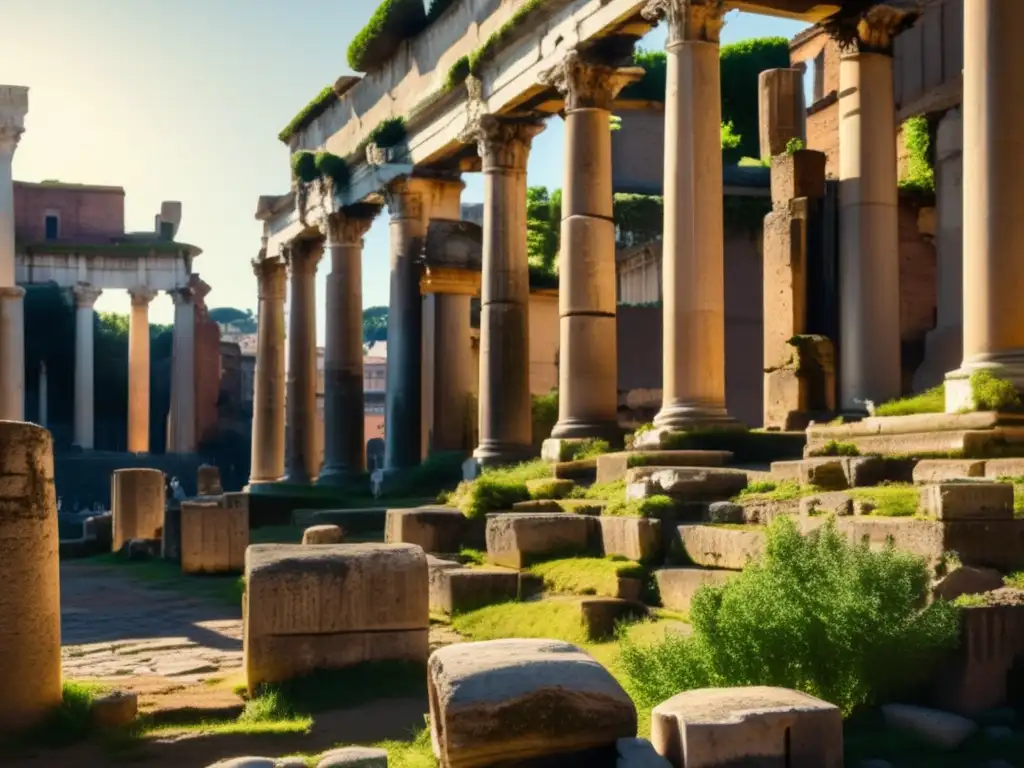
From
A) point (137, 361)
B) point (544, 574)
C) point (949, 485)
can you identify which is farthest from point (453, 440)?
point (137, 361)

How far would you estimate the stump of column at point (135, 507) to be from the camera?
782 inches

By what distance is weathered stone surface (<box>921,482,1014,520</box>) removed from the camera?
7504 mm

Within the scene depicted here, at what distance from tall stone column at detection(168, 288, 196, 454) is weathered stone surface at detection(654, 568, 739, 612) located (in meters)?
39.2

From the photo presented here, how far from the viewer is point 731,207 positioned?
22.9 meters

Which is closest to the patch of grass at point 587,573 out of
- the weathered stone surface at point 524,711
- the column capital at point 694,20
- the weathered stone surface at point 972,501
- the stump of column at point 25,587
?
the weathered stone surface at point 972,501

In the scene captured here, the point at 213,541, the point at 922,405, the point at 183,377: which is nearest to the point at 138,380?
the point at 183,377

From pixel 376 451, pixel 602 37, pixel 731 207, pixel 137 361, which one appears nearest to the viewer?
pixel 602 37

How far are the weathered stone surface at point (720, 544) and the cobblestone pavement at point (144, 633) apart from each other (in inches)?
131

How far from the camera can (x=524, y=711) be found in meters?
5.25

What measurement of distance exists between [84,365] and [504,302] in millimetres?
32758

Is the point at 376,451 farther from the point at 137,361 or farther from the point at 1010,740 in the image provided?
the point at 1010,740

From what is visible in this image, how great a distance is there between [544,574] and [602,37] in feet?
24.5

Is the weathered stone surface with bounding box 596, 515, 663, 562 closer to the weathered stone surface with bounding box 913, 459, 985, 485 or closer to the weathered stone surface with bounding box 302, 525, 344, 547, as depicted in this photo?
the weathered stone surface with bounding box 913, 459, 985, 485

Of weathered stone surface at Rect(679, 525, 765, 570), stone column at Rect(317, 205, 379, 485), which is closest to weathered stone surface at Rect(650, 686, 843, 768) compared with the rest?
weathered stone surface at Rect(679, 525, 765, 570)
